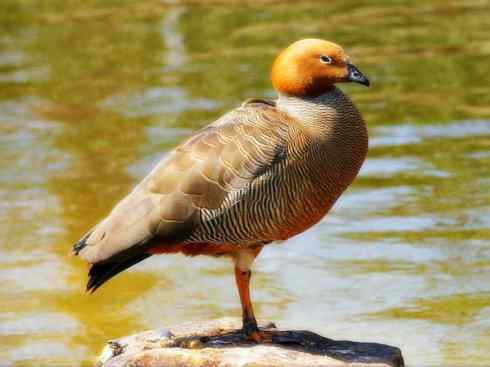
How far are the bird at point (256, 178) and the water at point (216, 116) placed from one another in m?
2.02

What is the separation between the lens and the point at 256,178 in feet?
20.5

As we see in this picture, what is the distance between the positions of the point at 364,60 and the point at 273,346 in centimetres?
1054

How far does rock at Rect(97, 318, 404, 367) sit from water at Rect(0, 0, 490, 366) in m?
1.31

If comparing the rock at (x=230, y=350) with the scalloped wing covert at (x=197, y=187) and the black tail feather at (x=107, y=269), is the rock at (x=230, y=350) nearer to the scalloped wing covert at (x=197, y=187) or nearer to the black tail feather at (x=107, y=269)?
the black tail feather at (x=107, y=269)

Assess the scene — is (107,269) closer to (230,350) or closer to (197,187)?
(197,187)

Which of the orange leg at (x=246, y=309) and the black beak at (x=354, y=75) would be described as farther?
the orange leg at (x=246, y=309)

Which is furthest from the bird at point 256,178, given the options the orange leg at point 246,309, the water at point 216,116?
the water at point 216,116

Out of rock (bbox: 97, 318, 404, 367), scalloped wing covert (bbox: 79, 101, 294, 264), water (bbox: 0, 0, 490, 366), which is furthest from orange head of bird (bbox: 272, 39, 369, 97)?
water (bbox: 0, 0, 490, 366)

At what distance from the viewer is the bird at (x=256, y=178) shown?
6207 millimetres

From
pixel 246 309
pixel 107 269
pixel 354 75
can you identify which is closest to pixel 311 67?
pixel 354 75

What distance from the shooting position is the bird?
621 cm

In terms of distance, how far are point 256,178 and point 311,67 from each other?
693 millimetres

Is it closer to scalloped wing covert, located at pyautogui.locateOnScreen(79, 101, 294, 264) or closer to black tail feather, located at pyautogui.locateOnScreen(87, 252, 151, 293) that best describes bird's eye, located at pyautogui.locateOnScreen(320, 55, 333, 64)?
scalloped wing covert, located at pyautogui.locateOnScreen(79, 101, 294, 264)

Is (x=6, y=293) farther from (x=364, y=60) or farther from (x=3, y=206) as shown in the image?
(x=364, y=60)
